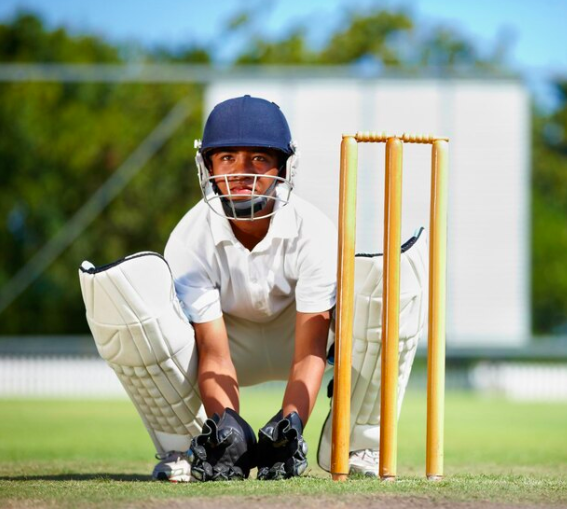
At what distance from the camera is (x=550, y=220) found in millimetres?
31906

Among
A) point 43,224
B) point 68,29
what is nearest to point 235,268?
point 43,224

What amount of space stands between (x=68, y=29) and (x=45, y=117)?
3573 millimetres

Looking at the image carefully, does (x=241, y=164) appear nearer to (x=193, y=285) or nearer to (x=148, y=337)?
(x=193, y=285)

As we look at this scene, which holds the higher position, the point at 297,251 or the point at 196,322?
the point at 297,251

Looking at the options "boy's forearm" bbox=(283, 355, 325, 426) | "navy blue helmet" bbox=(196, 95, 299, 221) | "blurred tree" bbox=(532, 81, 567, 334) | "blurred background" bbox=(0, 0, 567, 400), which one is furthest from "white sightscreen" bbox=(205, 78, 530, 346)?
"blurred tree" bbox=(532, 81, 567, 334)

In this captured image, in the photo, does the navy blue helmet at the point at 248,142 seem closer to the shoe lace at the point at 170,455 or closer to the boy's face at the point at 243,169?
Result: the boy's face at the point at 243,169

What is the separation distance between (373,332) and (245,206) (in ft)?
1.92

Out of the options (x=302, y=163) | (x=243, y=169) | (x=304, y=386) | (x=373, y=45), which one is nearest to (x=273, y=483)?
(x=304, y=386)

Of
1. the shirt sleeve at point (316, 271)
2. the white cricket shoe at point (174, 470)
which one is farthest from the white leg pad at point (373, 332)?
the white cricket shoe at point (174, 470)

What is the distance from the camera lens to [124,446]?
18.8ft

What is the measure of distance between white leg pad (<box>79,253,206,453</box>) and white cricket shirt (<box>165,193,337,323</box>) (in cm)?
14

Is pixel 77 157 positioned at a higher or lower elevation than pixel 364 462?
higher

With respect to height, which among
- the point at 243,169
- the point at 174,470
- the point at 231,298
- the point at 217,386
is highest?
the point at 243,169

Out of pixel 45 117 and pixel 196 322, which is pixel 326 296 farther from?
pixel 45 117
